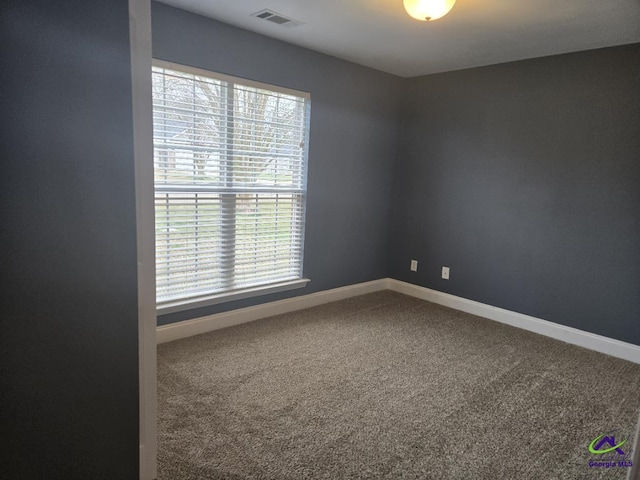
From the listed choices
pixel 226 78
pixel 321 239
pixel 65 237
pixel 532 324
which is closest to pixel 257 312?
pixel 321 239

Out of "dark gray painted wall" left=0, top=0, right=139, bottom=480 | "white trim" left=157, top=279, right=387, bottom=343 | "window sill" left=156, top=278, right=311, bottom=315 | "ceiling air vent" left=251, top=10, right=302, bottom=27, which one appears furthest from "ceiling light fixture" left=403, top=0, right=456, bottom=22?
"white trim" left=157, top=279, right=387, bottom=343

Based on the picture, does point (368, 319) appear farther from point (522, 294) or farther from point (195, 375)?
point (195, 375)

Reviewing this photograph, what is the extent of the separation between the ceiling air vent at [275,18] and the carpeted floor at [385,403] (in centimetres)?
231

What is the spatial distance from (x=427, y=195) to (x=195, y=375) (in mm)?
2892

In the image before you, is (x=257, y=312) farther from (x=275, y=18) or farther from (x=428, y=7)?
(x=428, y=7)

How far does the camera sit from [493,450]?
2.04 meters

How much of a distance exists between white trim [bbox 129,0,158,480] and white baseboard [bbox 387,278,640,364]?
3157mm

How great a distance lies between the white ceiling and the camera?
98.7 inches

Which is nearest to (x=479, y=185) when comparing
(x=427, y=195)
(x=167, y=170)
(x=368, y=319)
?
(x=427, y=195)

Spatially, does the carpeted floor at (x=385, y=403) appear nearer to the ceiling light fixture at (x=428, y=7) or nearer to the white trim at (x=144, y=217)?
the white trim at (x=144, y=217)

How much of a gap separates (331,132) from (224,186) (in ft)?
4.02

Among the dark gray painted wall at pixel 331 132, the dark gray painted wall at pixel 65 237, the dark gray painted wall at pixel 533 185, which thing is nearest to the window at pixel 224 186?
the dark gray painted wall at pixel 331 132

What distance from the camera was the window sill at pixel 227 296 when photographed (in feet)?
10.0

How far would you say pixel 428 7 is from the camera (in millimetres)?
2164
